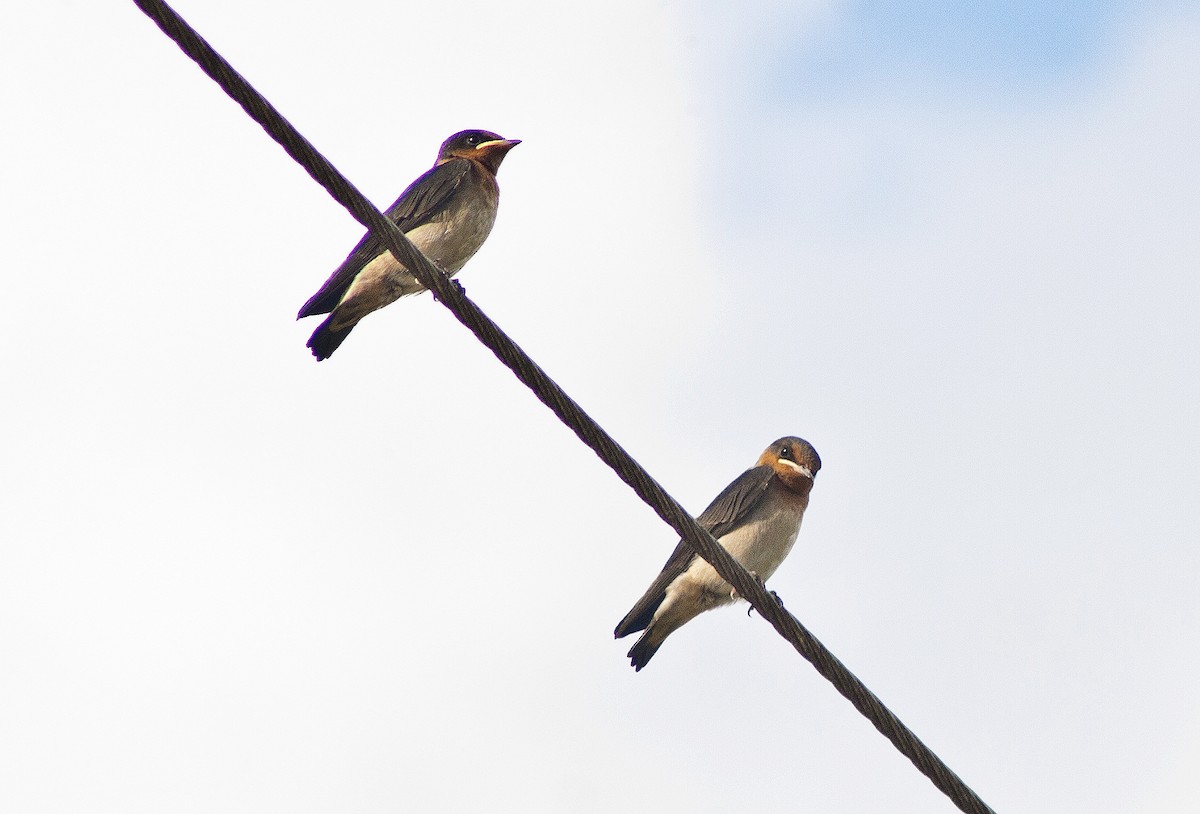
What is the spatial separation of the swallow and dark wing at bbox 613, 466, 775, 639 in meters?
2.04

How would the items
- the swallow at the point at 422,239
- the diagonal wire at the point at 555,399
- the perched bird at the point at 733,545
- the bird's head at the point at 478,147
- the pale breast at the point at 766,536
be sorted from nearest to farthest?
the diagonal wire at the point at 555,399
the swallow at the point at 422,239
the perched bird at the point at 733,545
the pale breast at the point at 766,536
the bird's head at the point at 478,147

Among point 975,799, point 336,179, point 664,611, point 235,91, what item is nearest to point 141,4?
point 235,91

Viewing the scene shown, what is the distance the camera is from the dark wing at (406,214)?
913 cm

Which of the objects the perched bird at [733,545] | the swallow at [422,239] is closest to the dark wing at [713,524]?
the perched bird at [733,545]

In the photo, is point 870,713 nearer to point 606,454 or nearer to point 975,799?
point 975,799

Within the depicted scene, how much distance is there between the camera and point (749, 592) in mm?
6207

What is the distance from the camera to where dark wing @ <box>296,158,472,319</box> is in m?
9.13

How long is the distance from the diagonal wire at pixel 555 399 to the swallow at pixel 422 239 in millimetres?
3265

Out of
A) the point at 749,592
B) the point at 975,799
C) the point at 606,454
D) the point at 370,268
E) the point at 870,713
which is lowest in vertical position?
the point at 975,799

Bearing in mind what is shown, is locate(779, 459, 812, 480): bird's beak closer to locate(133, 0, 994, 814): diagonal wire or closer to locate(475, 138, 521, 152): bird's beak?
locate(475, 138, 521, 152): bird's beak

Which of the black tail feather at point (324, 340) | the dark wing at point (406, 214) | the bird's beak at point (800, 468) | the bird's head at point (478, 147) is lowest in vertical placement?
the bird's beak at point (800, 468)

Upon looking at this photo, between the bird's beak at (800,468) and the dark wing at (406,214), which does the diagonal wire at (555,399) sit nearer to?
the dark wing at (406,214)

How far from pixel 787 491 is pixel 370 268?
2.81 metres

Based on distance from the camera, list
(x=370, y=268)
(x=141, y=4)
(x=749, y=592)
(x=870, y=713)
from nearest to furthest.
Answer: (x=141, y=4), (x=870, y=713), (x=749, y=592), (x=370, y=268)
